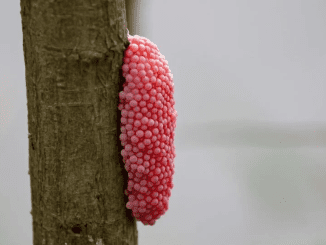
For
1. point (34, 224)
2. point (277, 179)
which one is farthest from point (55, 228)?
point (277, 179)

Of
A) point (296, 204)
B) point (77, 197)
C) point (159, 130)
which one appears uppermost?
point (159, 130)

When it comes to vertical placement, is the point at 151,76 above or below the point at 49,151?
above

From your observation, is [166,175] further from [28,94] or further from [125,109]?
[28,94]
